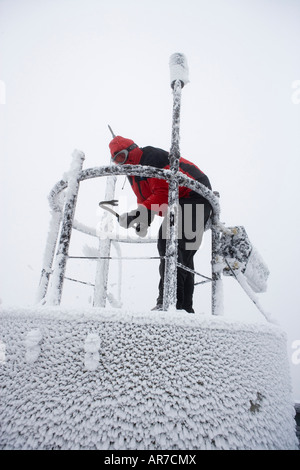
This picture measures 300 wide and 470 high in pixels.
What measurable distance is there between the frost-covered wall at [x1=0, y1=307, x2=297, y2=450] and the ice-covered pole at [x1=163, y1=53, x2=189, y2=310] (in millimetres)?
248

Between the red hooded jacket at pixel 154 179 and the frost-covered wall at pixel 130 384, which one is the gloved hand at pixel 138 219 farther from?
the frost-covered wall at pixel 130 384

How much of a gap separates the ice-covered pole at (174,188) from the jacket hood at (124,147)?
0.92m

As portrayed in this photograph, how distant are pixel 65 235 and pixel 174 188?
61 cm

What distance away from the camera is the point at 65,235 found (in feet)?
4.25

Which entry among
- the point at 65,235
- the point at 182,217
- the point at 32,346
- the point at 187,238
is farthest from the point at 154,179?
the point at 32,346

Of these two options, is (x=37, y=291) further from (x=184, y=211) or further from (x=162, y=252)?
(x=184, y=211)

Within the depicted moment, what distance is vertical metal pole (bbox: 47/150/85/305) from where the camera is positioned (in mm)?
1246

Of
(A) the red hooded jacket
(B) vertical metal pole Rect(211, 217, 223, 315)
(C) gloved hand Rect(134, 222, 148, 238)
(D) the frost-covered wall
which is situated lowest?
(D) the frost-covered wall

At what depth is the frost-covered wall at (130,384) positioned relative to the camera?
860 millimetres

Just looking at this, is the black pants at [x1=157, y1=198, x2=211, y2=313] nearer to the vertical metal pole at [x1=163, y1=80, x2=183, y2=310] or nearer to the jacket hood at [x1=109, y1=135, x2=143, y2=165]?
the vertical metal pole at [x1=163, y1=80, x2=183, y2=310]

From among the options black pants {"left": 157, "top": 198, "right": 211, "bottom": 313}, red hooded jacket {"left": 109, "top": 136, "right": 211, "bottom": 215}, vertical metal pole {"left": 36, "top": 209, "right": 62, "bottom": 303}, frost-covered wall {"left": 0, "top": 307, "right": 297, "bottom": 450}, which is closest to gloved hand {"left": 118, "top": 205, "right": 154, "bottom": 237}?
red hooded jacket {"left": 109, "top": 136, "right": 211, "bottom": 215}

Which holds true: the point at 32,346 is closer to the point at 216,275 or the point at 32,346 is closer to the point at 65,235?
the point at 65,235

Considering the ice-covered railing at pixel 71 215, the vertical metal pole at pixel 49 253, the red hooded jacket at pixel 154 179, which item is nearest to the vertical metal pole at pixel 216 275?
the ice-covered railing at pixel 71 215

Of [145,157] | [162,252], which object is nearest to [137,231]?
[162,252]
